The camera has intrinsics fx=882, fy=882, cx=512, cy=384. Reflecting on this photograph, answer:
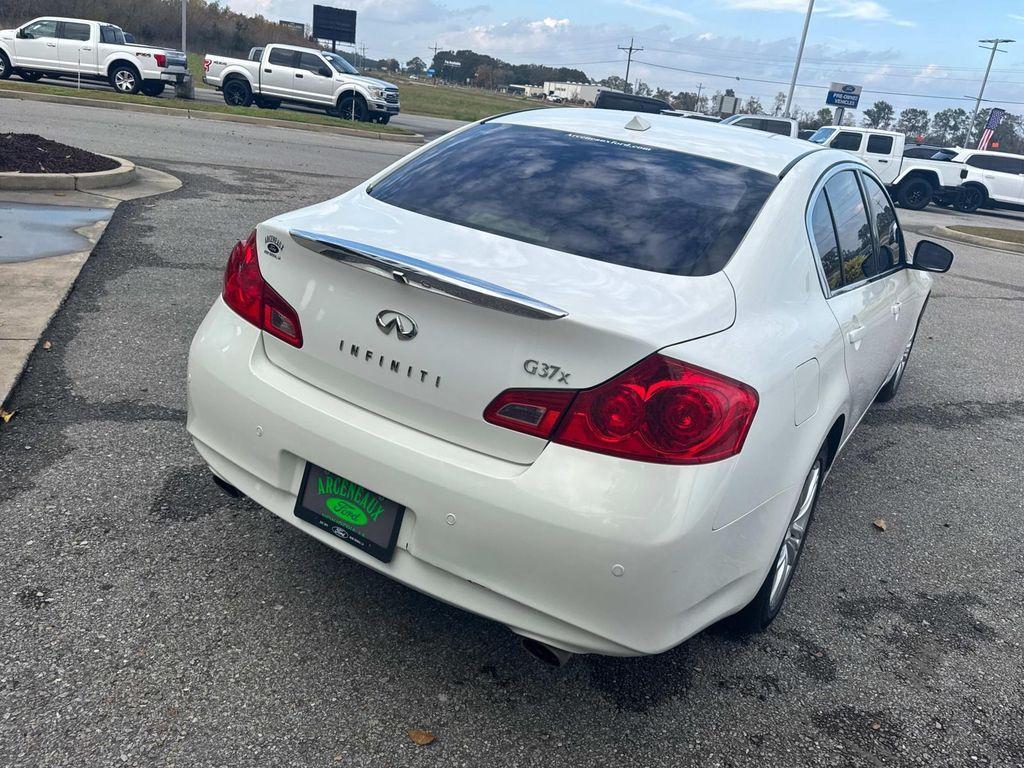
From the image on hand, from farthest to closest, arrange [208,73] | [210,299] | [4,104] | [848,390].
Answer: [208,73], [4,104], [210,299], [848,390]

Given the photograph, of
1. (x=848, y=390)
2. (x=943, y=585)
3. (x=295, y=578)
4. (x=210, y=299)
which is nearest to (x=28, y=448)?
(x=295, y=578)

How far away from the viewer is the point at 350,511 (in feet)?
8.54

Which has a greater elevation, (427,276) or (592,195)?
(592,195)

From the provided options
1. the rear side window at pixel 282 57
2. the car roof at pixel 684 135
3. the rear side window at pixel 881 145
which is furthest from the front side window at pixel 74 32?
the car roof at pixel 684 135

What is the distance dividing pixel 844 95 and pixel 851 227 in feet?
154

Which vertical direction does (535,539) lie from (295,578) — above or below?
above

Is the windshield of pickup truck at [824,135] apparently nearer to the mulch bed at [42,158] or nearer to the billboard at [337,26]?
the mulch bed at [42,158]

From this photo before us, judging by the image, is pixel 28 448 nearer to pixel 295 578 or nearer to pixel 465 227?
pixel 295 578

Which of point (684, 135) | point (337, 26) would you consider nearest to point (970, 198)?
point (684, 135)

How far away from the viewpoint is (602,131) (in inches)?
139

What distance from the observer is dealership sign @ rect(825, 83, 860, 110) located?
1784 inches

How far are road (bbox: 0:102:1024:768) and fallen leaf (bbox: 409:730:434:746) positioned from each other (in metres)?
0.03

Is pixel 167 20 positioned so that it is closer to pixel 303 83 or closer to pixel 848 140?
pixel 303 83

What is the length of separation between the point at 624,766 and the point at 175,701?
129cm
